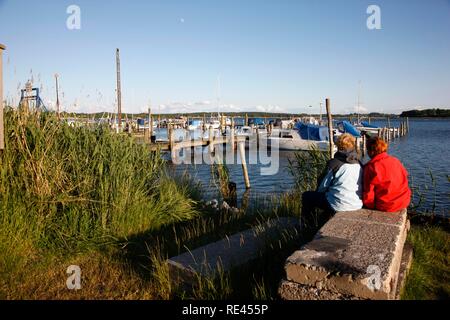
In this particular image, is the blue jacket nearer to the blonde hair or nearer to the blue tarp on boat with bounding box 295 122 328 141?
the blonde hair

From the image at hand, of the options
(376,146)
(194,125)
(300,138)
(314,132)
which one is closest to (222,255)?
(376,146)

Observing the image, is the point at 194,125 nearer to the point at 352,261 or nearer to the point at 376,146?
the point at 376,146

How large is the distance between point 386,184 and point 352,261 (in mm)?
1678

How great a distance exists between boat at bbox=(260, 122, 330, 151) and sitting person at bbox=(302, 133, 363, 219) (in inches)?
849

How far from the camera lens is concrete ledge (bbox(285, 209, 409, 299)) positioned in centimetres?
250

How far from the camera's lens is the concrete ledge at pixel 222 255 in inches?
145

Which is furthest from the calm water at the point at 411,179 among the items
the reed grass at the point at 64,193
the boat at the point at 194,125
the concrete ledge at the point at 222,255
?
the boat at the point at 194,125

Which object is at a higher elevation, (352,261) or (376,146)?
(376,146)

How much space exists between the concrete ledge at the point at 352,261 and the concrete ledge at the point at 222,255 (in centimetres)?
92

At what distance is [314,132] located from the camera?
87.8ft

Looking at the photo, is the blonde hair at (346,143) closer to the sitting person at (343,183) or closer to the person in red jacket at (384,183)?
the sitting person at (343,183)
